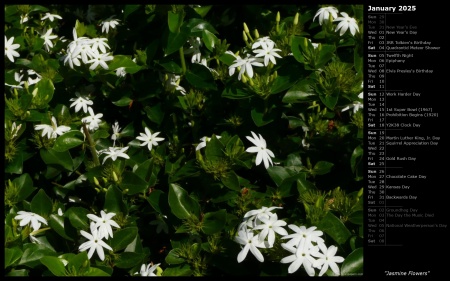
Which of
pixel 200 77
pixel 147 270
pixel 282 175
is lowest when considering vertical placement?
pixel 147 270

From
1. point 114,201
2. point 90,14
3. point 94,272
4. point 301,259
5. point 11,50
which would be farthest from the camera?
point 90,14

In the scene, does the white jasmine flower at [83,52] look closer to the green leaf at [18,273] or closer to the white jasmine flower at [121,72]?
the white jasmine flower at [121,72]

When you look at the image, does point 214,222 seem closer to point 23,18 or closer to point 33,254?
point 33,254

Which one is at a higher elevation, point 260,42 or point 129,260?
point 260,42

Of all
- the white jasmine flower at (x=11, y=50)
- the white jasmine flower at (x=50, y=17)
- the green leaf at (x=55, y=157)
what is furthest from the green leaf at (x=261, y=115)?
the white jasmine flower at (x=50, y=17)

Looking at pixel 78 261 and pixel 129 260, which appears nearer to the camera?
pixel 78 261

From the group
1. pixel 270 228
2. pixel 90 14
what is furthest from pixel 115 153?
pixel 90 14
